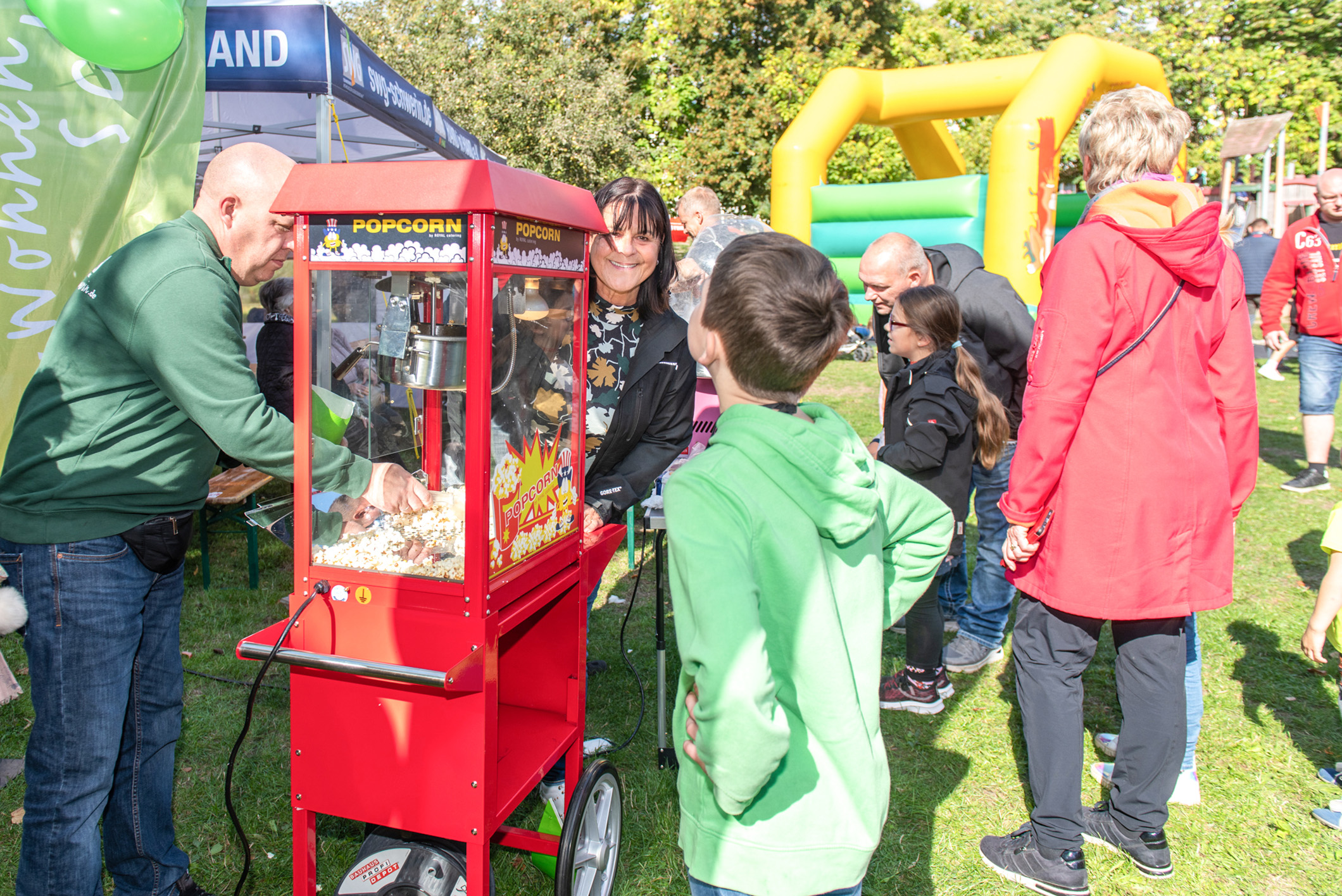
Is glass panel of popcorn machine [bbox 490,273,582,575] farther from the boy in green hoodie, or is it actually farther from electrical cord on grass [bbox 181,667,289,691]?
electrical cord on grass [bbox 181,667,289,691]

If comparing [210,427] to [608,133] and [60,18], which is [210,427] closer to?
[60,18]

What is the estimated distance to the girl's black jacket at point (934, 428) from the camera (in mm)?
3059

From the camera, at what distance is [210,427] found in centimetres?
174

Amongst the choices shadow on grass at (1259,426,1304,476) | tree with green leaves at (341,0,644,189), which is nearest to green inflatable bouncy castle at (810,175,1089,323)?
shadow on grass at (1259,426,1304,476)

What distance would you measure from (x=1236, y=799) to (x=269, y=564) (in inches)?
183

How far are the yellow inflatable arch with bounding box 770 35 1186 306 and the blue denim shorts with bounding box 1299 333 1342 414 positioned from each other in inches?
105

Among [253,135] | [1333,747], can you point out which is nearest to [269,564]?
Result: [253,135]

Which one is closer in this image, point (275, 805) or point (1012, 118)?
point (275, 805)

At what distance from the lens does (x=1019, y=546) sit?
2277mm

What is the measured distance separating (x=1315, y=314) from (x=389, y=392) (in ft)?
21.4

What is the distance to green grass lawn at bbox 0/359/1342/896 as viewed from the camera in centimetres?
251

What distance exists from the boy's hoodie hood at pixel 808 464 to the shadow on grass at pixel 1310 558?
4.43 m

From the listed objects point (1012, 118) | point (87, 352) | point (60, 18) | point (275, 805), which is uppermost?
point (1012, 118)

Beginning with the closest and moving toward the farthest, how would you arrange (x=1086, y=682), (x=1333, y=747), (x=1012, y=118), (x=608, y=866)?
(x=608, y=866) < (x=1333, y=747) < (x=1086, y=682) < (x=1012, y=118)
